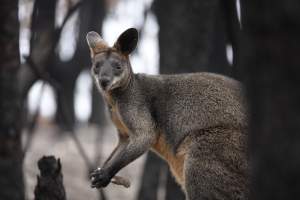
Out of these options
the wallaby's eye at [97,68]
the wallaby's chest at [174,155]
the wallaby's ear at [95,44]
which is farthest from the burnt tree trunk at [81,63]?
the wallaby's chest at [174,155]

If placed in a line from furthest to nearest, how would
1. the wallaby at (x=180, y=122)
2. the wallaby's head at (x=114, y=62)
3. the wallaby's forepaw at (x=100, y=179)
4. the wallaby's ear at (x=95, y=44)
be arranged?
1. the wallaby's ear at (x=95, y=44)
2. the wallaby's head at (x=114, y=62)
3. the wallaby's forepaw at (x=100, y=179)
4. the wallaby at (x=180, y=122)

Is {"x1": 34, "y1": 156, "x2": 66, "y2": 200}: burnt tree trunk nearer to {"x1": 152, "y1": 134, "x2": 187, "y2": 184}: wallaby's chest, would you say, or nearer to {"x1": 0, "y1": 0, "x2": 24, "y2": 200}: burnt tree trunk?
{"x1": 0, "y1": 0, "x2": 24, "y2": 200}: burnt tree trunk

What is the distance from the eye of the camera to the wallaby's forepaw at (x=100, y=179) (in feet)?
23.0

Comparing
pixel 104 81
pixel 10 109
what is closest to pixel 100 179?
pixel 104 81

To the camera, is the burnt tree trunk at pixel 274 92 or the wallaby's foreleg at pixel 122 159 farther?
the wallaby's foreleg at pixel 122 159

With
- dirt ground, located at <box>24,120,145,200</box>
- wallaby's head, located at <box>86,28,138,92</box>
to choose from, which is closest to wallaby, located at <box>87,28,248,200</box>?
wallaby's head, located at <box>86,28,138,92</box>

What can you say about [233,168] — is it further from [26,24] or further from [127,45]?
[26,24]

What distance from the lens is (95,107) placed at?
75.3 feet

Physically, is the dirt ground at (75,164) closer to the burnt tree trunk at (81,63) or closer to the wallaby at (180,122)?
the burnt tree trunk at (81,63)

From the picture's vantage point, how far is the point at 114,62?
7340 mm

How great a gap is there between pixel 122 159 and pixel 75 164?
11079 millimetres

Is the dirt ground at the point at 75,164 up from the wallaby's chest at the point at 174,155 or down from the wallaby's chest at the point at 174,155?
down

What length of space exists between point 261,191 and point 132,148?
12.5ft

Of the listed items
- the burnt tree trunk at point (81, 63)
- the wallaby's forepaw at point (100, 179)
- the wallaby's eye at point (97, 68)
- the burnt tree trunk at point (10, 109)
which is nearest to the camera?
the burnt tree trunk at point (10, 109)
